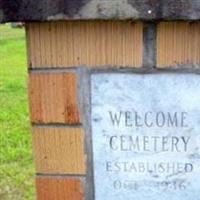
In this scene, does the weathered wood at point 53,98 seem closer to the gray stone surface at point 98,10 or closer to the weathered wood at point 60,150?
the weathered wood at point 60,150

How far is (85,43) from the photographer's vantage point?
1.65m

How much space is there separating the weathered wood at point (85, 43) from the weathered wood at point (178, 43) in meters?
0.05

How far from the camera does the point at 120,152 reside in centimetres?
170

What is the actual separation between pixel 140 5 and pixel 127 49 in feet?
0.51

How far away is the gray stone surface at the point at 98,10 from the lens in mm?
1523

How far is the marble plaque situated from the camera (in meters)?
1.65

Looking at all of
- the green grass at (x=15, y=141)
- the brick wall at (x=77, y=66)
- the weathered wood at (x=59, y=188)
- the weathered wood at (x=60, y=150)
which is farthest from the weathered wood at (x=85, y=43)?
the green grass at (x=15, y=141)

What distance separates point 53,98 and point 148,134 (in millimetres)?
270

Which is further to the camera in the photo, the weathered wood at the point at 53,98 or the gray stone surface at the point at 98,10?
the weathered wood at the point at 53,98

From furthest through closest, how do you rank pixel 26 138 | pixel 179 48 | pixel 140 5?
pixel 26 138 → pixel 179 48 → pixel 140 5

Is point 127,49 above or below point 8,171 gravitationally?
above

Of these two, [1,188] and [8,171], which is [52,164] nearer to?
[1,188]

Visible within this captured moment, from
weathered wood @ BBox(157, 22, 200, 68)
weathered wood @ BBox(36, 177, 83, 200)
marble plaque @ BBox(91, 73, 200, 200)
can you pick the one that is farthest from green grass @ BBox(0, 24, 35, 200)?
weathered wood @ BBox(157, 22, 200, 68)

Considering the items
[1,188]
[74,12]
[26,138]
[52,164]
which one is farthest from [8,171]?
[74,12]
